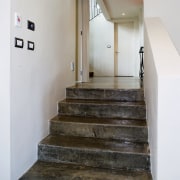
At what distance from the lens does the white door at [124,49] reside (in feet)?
29.3

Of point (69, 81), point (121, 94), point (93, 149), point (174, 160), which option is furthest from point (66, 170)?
point (69, 81)

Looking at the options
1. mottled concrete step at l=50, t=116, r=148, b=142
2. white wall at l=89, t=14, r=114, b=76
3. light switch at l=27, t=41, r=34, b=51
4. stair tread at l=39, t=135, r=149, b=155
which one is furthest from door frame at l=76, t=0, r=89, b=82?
white wall at l=89, t=14, r=114, b=76

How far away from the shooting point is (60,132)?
8.41ft

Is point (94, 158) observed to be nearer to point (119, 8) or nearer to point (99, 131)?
point (99, 131)

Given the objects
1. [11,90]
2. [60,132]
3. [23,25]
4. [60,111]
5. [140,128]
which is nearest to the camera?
[11,90]

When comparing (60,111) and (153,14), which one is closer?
(153,14)

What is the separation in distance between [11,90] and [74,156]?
0.91 m

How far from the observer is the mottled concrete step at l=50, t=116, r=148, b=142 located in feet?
7.58

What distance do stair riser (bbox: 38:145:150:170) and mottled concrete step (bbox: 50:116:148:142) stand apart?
326 mm

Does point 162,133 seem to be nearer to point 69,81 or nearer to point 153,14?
point 153,14

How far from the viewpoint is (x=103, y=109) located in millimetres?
2707

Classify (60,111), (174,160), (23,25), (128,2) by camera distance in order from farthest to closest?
(128,2)
(60,111)
(23,25)
(174,160)

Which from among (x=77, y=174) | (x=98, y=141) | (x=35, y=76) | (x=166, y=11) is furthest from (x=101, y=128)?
(x=166, y=11)

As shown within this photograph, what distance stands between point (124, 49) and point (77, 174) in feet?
25.1
